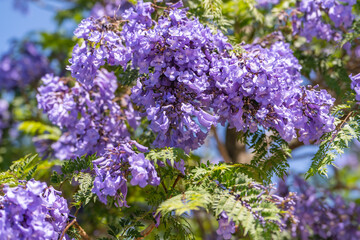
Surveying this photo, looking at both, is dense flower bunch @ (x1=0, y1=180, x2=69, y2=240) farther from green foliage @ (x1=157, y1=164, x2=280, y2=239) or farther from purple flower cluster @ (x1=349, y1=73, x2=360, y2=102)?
purple flower cluster @ (x1=349, y1=73, x2=360, y2=102)

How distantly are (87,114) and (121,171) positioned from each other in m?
1.06

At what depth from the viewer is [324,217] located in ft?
12.9

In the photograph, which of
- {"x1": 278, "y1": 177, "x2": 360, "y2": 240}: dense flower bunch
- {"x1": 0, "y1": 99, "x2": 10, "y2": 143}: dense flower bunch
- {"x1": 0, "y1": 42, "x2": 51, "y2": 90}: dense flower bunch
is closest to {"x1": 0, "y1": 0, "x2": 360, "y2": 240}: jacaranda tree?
{"x1": 278, "y1": 177, "x2": 360, "y2": 240}: dense flower bunch

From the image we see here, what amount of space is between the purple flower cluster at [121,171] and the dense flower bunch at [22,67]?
14.0ft

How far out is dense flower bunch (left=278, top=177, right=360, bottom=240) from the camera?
12.6 feet

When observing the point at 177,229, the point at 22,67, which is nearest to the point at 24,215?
the point at 177,229

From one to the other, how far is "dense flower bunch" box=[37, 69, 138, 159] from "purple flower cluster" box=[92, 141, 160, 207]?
0.77 m

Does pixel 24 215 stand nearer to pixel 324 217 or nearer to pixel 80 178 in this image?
pixel 80 178

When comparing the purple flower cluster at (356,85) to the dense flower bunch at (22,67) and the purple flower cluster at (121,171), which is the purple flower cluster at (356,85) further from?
the dense flower bunch at (22,67)

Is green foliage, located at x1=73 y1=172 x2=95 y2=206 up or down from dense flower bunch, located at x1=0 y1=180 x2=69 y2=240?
up

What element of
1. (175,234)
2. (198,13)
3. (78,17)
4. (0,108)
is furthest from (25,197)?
(0,108)

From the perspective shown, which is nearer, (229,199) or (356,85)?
(229,199)

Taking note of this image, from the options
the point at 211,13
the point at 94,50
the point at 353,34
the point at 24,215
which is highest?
the point at 353,34

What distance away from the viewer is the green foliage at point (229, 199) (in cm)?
195
